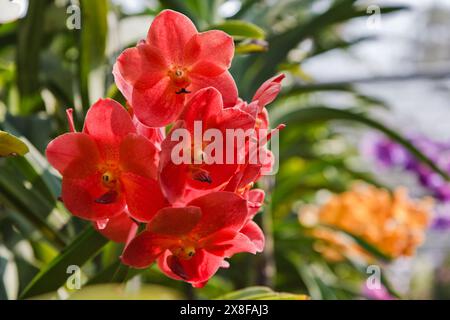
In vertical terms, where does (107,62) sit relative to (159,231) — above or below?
above

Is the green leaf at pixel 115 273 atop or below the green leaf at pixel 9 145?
below

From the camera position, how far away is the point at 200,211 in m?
0.37

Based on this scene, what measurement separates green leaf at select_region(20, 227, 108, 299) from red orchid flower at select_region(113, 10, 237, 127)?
148 mm

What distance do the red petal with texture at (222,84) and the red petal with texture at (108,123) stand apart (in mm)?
55

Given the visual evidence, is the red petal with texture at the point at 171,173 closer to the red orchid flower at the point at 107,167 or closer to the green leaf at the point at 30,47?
the red orchid flower at the point at 107,167

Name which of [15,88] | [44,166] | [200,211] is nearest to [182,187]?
[200,211]

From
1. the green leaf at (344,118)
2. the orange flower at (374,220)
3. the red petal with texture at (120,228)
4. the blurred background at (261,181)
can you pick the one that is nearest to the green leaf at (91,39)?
the blurred background at (261,181)

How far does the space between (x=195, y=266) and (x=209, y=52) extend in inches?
5.7

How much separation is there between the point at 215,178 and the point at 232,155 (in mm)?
19

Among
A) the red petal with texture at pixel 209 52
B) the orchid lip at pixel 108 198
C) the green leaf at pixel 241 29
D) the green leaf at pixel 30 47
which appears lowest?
the orchid lip at pixel 108 198

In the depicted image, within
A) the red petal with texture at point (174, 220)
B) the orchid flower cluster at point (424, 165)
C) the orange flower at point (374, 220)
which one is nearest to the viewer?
the red petal with texture at point (174, 220)

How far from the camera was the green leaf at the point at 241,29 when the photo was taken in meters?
0.54

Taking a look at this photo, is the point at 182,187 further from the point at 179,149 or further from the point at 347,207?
the point at 347,207

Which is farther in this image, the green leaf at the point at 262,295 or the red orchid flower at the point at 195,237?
the green leaf at the point at 262,295
